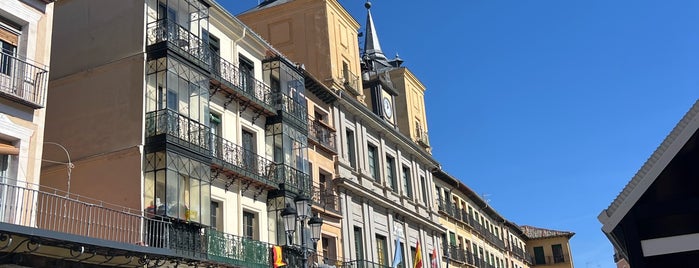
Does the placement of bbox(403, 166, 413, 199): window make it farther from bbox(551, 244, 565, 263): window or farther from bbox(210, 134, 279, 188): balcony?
bbox(551, 244, 565, 263): window

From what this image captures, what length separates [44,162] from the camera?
1956 cm

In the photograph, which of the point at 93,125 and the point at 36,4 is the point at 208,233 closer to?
the point at 93,125

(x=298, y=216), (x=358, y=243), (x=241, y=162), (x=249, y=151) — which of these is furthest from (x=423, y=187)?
(x=298, y=216)

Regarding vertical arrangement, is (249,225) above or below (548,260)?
below

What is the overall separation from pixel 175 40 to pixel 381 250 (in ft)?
47.1

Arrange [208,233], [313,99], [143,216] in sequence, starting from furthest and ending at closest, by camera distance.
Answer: [313,99] < [208,233] < [143,216]

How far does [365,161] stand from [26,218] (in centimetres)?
1793

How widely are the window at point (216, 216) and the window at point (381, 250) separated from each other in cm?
1039

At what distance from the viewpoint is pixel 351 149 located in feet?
100

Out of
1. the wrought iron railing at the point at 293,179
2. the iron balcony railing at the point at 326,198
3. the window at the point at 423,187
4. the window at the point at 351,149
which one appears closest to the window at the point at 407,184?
the window at the point at 423,187

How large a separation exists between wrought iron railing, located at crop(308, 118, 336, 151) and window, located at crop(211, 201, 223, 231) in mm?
6369

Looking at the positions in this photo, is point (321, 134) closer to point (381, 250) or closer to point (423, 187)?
point (381, 250)

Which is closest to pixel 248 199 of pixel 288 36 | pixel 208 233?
pixel 208 233

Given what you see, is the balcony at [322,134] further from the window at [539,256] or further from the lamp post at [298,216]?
the window at [539,256]
